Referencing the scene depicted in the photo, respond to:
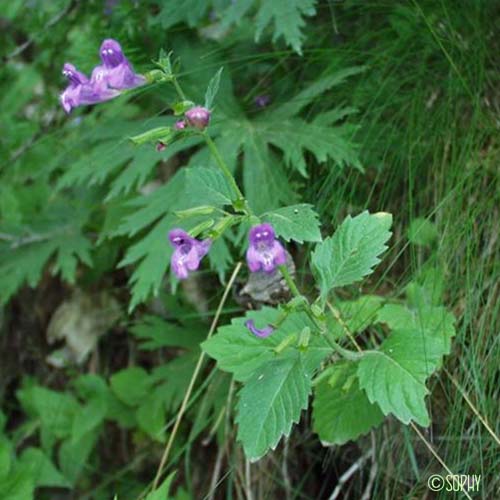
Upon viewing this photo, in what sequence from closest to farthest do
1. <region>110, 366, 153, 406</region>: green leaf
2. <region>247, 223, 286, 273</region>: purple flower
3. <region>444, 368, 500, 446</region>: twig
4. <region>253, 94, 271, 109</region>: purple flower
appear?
1. <region>247, 223, 286, 273</region>: purple flower
2. <region>444, 368, 500, 446</region>: twig
3. <region>253, 94, 271, 109</region>: purple flower
4. <region>110, 366, 153, 406</region>: green leaf

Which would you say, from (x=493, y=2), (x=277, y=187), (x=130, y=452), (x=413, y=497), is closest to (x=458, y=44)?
(x=493, y=2)

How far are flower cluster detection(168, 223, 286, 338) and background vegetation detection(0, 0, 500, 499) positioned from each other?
0.39m

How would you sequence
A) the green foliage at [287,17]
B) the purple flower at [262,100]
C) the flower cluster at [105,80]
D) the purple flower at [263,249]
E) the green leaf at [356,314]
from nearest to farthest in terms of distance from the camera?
the purple flower at [263,249] → the flower cluster at [105,80] → the green leaf at [356,314] → the green foliage at [287,17] → the purple flower at [262,100]

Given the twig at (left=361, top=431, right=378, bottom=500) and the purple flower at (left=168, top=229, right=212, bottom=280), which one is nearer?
the purple flower at (left=168, top=229, right=212, bottom=280)

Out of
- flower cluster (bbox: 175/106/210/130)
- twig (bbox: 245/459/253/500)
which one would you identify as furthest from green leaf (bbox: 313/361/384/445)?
flower cluster (bbox: 175/106/210/130)

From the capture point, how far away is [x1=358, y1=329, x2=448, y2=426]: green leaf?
4.25 feet

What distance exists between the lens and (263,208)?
190cm

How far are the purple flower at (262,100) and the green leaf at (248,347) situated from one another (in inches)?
34.1

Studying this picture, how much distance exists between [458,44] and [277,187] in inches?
21.6

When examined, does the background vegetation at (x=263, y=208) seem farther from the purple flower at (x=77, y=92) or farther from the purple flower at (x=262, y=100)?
the purple flower at (x=77, y=92)

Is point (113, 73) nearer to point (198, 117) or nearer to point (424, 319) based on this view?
point (198, 117)

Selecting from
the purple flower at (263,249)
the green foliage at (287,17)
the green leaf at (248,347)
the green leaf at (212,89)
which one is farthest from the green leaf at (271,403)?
the green foliage at (287,17)

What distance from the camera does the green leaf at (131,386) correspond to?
232 centimetres

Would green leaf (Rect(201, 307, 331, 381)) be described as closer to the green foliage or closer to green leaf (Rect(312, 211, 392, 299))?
green leaf (Rect(312, 211, 392, 299))
